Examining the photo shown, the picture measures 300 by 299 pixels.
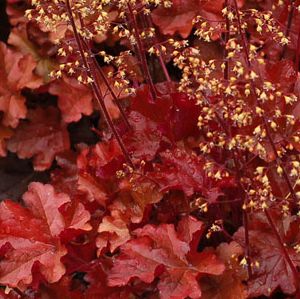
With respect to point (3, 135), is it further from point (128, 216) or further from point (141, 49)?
point (141, 49)

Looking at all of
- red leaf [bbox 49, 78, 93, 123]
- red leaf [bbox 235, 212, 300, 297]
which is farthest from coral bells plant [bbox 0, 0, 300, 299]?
red leaf [bbox 49, 78, 93, 123]

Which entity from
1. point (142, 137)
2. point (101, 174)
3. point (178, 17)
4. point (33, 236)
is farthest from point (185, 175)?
point (178, 17)

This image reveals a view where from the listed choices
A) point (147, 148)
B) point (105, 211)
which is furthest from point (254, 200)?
point (105, 211)

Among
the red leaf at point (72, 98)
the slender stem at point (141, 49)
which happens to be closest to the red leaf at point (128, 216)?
the slender stem at point (141, 49)

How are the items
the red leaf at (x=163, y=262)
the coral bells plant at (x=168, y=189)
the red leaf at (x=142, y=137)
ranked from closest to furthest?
the coral bells plant at (x=168, y=189) < the red leaf at (x=163, y=262) < the red leaf at (x=142, y=137)

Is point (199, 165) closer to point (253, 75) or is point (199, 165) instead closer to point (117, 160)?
point (117, 160)

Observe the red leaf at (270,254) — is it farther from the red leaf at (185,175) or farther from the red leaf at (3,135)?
the red leaf at (3,135)
